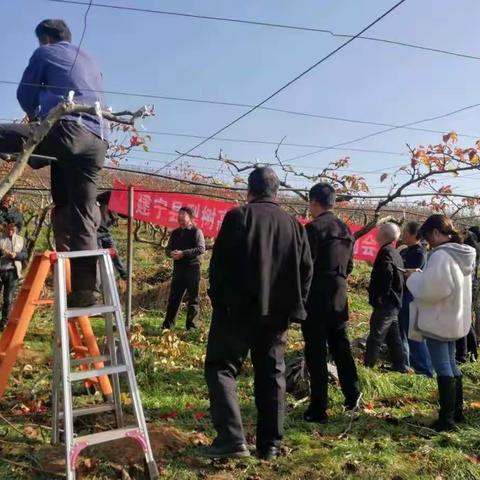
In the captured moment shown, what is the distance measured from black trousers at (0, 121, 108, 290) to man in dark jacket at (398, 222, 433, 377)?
4118 millimetres

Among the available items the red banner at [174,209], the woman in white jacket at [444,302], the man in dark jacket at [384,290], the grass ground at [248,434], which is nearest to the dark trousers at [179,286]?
the red banner at [174,209]

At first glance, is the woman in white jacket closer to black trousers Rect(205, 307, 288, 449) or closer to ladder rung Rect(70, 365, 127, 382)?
black trousers Rect(205, 307, 288, 449)

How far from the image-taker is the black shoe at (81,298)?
3.26m

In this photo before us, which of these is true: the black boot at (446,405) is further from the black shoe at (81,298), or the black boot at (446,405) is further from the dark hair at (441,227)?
the black shoe at (81,298)

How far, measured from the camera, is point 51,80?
3.06 m

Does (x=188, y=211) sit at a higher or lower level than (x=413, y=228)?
higher

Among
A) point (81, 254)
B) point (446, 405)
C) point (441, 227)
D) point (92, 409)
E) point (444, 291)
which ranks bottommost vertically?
point (446, 405)

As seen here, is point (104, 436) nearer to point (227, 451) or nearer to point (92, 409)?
point (92, 409)

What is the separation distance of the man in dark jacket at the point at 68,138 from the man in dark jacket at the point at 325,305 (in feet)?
5.60

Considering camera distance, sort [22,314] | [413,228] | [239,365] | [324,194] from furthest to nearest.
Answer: [413,228]
[324,194]
[239,365]
[22,314]

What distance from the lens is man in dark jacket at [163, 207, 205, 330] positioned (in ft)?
24.7

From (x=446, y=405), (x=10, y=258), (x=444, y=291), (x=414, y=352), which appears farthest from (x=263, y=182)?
(x=10, y=258)

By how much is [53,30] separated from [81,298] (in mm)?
1618

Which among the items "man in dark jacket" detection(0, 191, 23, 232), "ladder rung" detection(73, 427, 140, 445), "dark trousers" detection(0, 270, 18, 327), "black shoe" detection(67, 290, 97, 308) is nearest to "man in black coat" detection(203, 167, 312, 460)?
"ladder rung" detection(73, 427, 140, 445)
